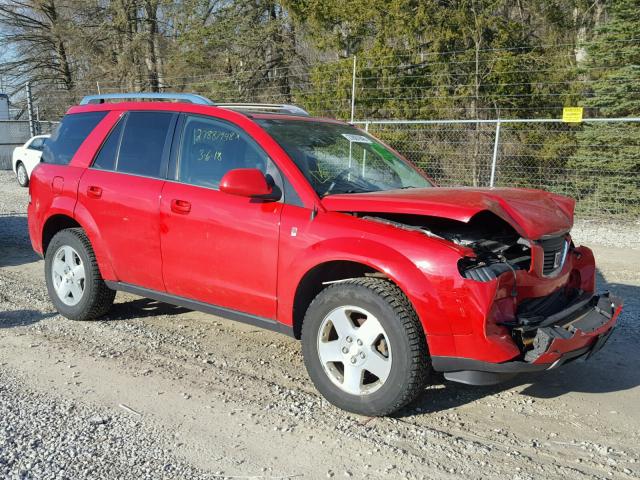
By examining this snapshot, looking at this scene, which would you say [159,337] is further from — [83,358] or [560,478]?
[560,478]

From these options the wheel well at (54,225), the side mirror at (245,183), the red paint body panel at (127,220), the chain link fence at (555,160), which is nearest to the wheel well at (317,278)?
the side mirror at (245,183)

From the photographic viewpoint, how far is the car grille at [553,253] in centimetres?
400

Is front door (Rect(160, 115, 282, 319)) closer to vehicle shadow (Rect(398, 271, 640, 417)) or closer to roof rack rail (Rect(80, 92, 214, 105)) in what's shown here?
roof rack rail (Rect(80, 92, 214, 105))

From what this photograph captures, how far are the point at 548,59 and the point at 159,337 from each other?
13.4 meters

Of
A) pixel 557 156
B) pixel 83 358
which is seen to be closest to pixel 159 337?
pixel 83 358

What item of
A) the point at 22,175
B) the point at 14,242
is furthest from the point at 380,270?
the point at 22,175

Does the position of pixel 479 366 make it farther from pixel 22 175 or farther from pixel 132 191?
pixel 22 175

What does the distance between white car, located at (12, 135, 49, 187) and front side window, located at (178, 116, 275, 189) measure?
13.9 metres

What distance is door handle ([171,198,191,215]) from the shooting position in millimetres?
4727

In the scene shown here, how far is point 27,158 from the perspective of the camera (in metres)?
17.5

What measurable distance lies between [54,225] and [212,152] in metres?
A: 2.09

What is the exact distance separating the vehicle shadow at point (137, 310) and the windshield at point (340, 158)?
7.58 feet

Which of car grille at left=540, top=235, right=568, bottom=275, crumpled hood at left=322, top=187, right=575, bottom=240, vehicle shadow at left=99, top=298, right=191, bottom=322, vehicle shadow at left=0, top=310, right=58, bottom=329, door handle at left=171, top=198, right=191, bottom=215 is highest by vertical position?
crumpled hood at left=322, top=187, right=575, bottom=240

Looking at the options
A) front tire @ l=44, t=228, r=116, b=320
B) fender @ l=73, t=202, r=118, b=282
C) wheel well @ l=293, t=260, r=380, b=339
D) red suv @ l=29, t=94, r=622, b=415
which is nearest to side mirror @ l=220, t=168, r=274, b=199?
red suv @ l=29, t=94, r=622, b=415
